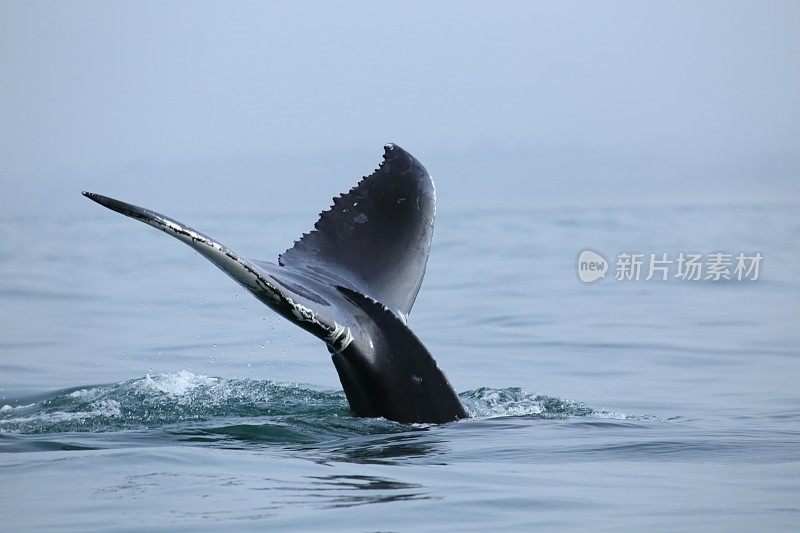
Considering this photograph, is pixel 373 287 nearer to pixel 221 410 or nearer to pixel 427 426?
pixel 427 426

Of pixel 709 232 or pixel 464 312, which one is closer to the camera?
pixel 464 312

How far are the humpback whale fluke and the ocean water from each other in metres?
0.23

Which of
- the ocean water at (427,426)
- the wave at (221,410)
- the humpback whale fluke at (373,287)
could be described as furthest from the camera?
the wave at (221,410)

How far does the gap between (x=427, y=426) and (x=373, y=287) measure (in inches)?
31.1

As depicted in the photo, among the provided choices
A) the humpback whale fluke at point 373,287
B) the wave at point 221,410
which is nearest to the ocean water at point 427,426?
the wave at point 221,410

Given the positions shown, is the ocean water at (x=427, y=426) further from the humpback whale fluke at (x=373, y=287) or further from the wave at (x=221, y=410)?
the humpback whale fluke at (x=373, y=287)

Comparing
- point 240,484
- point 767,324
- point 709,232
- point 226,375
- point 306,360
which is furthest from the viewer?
point 709,232

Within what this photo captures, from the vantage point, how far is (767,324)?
16734 mm

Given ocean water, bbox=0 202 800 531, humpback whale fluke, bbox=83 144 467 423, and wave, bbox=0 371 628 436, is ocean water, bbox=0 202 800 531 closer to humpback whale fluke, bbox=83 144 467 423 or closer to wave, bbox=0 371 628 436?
wave, bbox=0 371 628 436

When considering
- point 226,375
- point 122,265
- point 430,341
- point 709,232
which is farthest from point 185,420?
point 709,232

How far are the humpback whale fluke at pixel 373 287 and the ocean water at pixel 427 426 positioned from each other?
232 millimetres

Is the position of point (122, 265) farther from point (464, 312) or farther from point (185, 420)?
point (185, 420)

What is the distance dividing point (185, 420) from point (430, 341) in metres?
7.03

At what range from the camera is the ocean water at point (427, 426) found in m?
6.32
